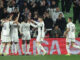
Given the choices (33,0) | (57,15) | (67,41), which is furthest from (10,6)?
(67,41)

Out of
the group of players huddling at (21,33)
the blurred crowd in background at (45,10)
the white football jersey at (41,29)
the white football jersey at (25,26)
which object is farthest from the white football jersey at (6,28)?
the blurred crowd in background at (45,10)

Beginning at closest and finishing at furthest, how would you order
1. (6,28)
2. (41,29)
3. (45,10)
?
(6,28)
(41,29)
(45,10)

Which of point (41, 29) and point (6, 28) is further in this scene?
point (41, 29)

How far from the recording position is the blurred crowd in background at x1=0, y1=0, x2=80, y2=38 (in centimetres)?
1847

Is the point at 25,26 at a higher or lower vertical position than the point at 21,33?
higher

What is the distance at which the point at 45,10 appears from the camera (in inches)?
758

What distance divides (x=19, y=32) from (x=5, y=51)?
162 centimetres

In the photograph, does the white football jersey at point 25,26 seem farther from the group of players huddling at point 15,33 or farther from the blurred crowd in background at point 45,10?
the blurred crowd in background at point 45,10

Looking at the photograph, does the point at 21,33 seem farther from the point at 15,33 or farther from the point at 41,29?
the point at 41,29

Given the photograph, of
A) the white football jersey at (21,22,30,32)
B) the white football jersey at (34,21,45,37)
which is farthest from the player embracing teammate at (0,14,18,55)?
the white football jersey at (34,21,45,37)

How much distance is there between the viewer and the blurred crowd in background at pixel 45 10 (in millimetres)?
18469

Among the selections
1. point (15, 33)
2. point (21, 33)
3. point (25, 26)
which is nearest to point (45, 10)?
point (25, 26)

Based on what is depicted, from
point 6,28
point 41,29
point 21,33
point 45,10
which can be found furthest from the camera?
point 45,10

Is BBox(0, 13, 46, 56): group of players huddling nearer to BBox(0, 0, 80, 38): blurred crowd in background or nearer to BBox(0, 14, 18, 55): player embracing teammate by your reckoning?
BBox(0, 14, 18, 55): player embracing teammate
